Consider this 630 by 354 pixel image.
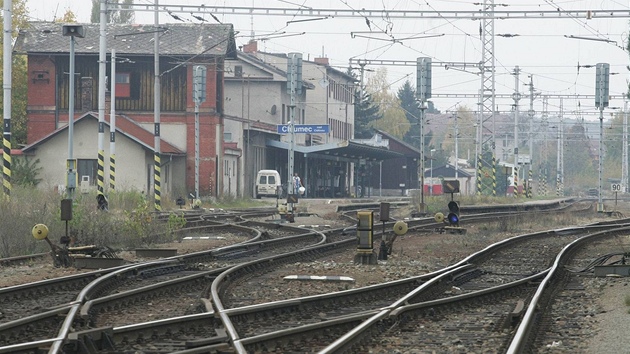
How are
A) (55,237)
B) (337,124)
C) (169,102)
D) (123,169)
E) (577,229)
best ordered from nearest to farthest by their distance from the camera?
(55,237) → (577,229) → (123,169) → (169,102) → (337,124)

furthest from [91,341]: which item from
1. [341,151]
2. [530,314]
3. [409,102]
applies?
[409,102]

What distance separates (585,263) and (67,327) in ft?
40.6

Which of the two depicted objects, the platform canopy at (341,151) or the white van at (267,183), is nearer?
the platform canopy at (341,151)

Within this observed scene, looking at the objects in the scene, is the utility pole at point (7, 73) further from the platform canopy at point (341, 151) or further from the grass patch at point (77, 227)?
the platform canopy at point (341, 151)

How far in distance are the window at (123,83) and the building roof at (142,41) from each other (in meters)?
1.38

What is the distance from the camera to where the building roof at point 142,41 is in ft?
178

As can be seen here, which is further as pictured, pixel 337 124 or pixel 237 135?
pixel 337 124

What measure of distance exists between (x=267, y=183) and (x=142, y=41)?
476 inches

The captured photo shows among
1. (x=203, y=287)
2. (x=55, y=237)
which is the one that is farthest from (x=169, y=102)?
(x=203, y=287)

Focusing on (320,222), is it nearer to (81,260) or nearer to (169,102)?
(81,260)

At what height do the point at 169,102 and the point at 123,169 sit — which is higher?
the point at 169,102

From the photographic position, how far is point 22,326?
9.82m

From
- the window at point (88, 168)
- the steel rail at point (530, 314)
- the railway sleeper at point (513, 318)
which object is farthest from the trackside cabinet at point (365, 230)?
the window at point (88, 168)

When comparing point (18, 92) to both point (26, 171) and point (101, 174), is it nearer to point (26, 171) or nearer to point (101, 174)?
point (26, 171)
